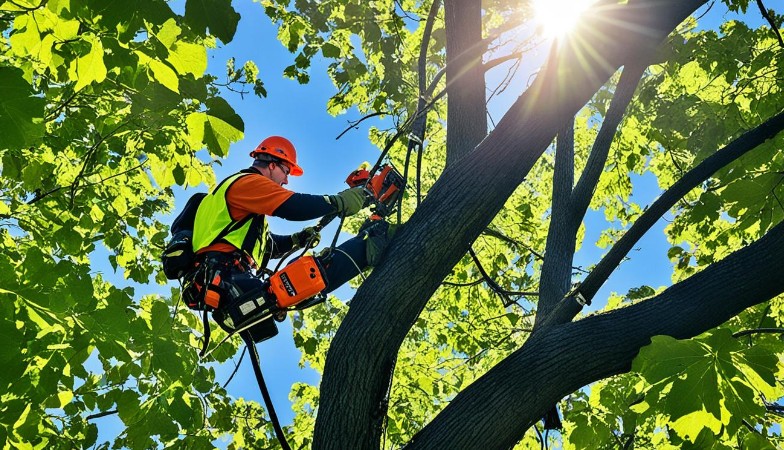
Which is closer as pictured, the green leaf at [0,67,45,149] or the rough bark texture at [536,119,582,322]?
the green leaf at [0,67,45,149]

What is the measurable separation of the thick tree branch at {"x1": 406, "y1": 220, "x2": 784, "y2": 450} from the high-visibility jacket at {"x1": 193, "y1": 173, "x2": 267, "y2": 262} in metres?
1.85

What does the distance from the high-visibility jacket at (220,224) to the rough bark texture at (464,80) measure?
53.7 inches

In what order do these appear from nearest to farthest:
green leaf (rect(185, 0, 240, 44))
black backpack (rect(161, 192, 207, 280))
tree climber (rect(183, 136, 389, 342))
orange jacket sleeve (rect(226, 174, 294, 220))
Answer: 1. green leaf (rect(185, 0, 240, 44))
2. tree climber (rect(183, 136, 389, 342))
3. orange jacket sleeve (rect(226, 174, 294, 220))
4. black backpack (rect(161, 192, 207, 280))

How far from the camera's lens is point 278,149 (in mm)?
4504

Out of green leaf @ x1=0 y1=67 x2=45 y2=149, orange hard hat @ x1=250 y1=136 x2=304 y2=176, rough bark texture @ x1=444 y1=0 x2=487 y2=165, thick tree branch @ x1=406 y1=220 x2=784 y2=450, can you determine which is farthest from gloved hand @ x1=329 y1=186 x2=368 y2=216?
green leaf @ x1=0 y1=67 x2=45 y2=149

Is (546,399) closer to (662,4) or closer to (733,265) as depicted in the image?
(733,265)

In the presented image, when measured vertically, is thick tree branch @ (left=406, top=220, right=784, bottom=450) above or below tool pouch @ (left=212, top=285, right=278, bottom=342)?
below

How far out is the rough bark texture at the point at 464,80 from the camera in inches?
141

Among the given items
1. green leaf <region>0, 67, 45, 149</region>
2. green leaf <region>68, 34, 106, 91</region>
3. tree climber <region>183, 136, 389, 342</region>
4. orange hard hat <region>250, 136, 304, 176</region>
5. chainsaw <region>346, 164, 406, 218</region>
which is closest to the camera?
green leaf <region>0, 67, 45, 149</region>

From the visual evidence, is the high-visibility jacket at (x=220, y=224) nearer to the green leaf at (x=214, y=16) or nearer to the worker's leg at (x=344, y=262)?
the worker's leg at (x=344, y=262)

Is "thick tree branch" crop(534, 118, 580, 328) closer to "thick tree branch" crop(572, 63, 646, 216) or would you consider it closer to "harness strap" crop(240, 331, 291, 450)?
"thick tree branch" crop(572, 63, 646, 216)

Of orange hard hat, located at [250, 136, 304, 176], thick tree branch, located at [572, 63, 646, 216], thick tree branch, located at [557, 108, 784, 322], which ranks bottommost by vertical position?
thick tree branch, located at [557, 108, 784, 322]

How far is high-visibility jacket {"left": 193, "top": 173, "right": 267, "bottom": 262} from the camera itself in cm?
381

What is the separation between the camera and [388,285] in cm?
266
